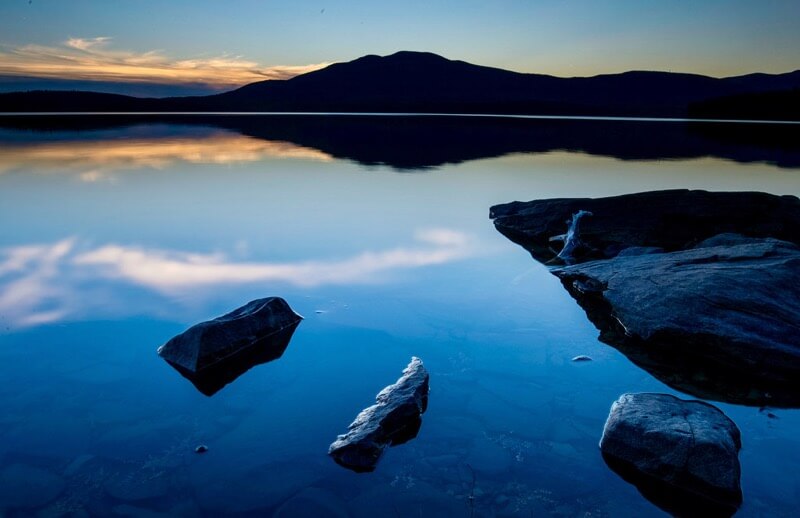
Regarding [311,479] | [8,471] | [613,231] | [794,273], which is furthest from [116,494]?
[613,231]

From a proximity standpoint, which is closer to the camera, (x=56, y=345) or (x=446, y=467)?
(x=446, y=467)

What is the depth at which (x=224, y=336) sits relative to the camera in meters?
7.71

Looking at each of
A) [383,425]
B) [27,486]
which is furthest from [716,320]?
[27,486]

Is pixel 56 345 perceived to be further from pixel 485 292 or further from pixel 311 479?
pixel 485 292

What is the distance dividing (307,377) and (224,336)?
148 centimetres

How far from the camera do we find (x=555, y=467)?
5324 mm

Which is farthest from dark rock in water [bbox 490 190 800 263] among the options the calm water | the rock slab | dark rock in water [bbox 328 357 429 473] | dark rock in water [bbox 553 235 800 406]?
dark rock in water [bbox 328 357 429 473]

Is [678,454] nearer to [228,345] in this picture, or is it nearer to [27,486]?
[228,345]

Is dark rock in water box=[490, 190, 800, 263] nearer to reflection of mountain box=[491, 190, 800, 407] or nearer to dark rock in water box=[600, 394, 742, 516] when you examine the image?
reflection of mountain box=[491, 190, 800, 407]

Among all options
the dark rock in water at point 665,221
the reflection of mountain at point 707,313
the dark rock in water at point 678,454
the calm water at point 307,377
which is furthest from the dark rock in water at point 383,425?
the dark rock in water at point 665,221

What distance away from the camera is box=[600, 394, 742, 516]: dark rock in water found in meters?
4.86

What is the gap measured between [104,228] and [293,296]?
938 centimetres

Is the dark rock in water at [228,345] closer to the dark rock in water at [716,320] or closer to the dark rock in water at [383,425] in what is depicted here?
the dark rock in water at [383,425]

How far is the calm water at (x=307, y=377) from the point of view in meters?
4.94
